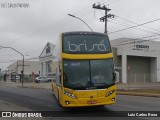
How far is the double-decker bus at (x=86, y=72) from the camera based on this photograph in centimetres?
1425

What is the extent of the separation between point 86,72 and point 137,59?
2404 inches

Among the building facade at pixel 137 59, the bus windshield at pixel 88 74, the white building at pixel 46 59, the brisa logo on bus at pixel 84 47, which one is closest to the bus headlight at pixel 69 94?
the bus windshield at pixel 88 74

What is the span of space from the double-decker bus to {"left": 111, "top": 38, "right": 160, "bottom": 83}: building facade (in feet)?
171

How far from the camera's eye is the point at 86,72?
1463 centimetres

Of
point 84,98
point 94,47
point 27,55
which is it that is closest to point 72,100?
point 84,98

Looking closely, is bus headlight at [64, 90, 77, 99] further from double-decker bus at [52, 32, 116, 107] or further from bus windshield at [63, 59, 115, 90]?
bus windshield at [63, 59, 115, 90]

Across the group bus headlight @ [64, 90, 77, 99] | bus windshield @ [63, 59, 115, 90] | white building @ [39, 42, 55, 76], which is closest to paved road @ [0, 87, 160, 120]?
bus headlight @ [64, 90, 77, 99]

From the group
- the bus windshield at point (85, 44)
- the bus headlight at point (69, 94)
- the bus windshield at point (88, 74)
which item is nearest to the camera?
the bus headlight at point (69, 94)

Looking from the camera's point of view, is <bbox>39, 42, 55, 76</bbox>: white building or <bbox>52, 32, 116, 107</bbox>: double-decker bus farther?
<bbox>39, 42, 55, 76</bbox>: white building

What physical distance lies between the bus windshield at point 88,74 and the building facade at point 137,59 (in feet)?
171

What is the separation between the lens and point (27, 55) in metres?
99.8

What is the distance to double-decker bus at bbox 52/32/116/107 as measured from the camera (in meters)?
14.2

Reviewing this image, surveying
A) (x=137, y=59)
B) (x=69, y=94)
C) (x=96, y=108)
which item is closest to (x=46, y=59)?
(x=137, y=59)

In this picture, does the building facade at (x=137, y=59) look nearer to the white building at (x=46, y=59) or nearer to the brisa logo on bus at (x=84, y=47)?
the white building at (x=46, y=59)
